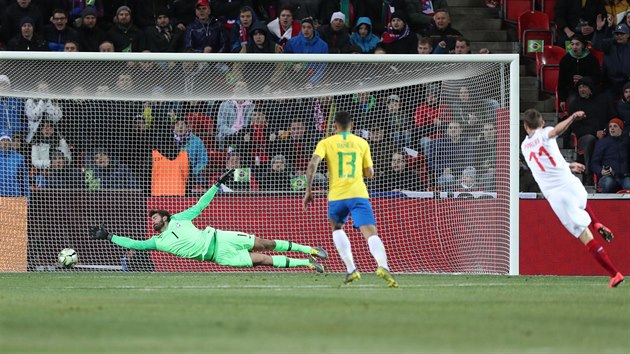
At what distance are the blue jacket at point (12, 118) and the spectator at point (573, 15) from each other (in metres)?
11.0

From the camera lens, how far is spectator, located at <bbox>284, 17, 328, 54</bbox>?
2233 cm

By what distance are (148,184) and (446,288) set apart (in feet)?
20.9

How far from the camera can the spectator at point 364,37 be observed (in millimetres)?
23578

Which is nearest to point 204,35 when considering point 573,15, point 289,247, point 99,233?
point 289,247

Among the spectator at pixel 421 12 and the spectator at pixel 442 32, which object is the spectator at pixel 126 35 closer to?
the spectator at pixel 421 12

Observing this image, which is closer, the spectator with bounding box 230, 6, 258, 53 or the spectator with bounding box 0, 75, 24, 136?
the spectator with bounding box 0, 75, 24, 136

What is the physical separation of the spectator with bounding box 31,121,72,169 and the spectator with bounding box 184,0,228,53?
3.23m

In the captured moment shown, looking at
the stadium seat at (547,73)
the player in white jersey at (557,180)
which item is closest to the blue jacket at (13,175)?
the player in white jersey at (557,180)

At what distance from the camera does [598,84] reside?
79.4ft

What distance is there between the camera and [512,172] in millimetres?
19609

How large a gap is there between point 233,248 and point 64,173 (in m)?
2.89

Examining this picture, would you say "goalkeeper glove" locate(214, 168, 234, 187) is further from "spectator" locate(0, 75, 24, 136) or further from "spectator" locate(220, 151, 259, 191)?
"spectator" locate(0, 75, 24, 136)

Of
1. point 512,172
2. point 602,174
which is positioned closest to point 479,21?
point 602,174

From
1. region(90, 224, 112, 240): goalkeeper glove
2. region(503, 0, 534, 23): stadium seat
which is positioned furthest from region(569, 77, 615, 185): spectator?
region(90, 224, 112, 240): goalkeeper glove
